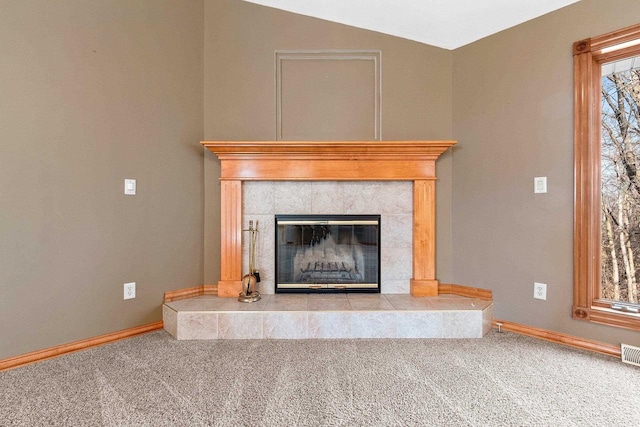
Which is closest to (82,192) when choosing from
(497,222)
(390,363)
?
(390,363)

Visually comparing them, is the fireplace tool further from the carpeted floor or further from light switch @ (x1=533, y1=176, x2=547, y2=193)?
light switch @ (x1=533, y1=176, x2=547, y2=193)

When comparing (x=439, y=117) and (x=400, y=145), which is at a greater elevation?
(x=439, y=117)

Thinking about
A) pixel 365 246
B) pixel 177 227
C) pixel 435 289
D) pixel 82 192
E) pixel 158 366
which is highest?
pixel 82 192

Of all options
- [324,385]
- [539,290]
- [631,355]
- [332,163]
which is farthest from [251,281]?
[631,355]

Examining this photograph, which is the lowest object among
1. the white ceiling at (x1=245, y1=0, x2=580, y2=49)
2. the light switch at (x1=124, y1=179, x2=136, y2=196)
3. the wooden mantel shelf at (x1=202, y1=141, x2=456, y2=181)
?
the light switch at (x1=124, y1=179, x2=136, y2=196)

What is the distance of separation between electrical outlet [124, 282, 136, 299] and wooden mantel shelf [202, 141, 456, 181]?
3.48 feet

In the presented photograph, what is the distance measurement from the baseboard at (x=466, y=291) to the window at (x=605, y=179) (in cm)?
54

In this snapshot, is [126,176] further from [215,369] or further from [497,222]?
[497,222]

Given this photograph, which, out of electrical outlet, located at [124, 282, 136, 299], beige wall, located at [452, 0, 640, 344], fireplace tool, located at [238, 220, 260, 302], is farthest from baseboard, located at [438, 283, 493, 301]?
electrical outlet, located at [124, 282, 136, 299]

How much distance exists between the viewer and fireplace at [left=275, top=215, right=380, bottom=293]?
2.55 m

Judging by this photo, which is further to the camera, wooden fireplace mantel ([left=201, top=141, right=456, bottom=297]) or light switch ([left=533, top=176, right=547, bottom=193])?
wooden fireplace mantel ([left=201, top=141, right=456, bottom=297])

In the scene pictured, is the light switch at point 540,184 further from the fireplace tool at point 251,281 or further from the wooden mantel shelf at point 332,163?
the fireplace tool at point 251,281

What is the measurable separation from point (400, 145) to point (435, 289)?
1256 millimetres

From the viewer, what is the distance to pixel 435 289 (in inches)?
97.1
